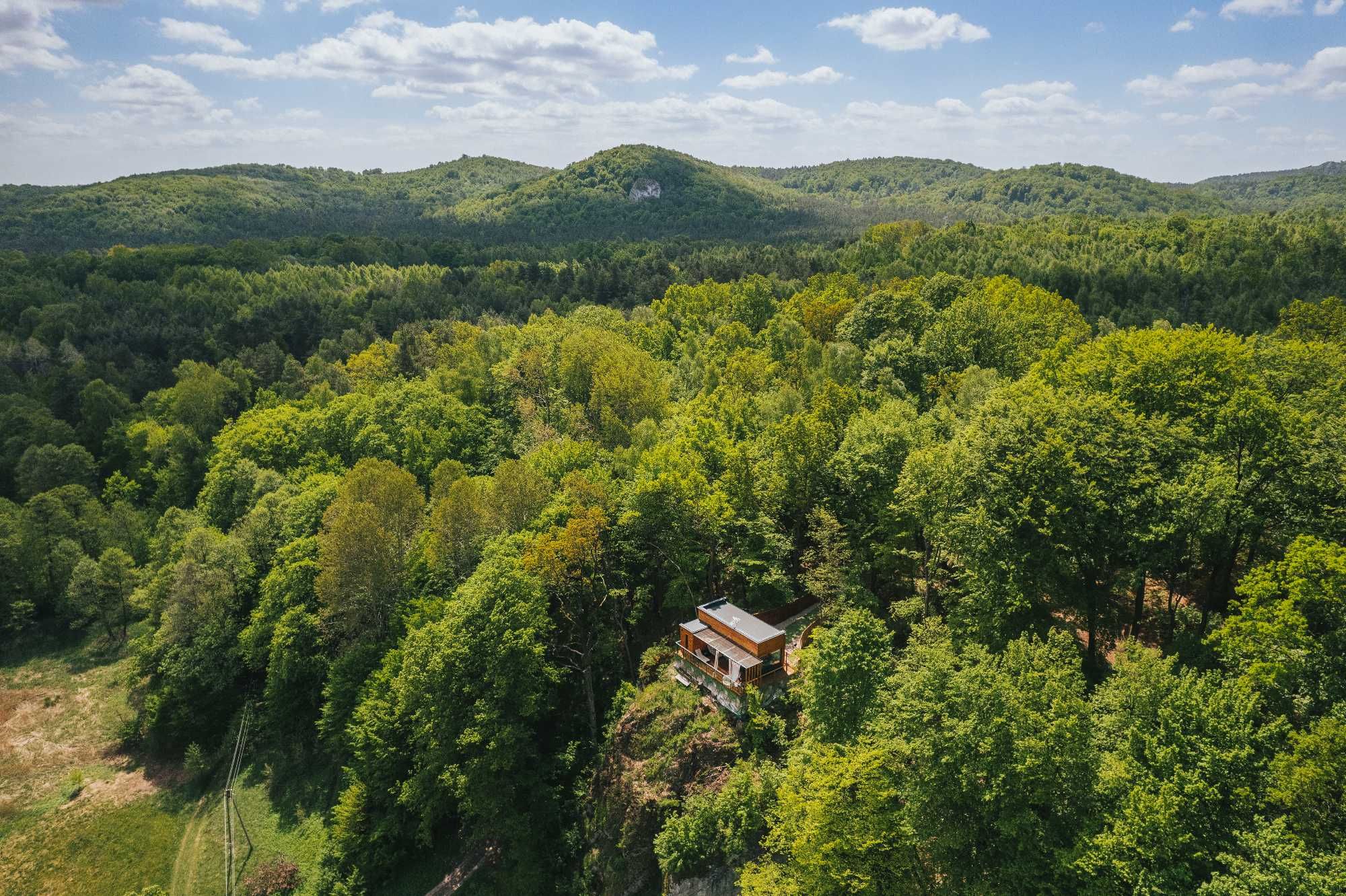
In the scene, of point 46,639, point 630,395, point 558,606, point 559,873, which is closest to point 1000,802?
point 559,873

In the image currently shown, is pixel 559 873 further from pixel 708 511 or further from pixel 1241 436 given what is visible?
pixel 1241 436

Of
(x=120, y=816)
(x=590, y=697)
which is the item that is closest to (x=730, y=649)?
(x=590, y=697)

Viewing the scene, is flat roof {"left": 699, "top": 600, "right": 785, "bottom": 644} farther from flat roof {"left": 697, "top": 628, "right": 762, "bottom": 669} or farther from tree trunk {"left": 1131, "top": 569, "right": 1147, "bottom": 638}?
tree trunk {"left": 1131, "top": 569, "right": 1147, "bottom": 638}

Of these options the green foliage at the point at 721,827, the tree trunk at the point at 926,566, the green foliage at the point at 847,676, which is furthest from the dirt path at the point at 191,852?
the tree trunk at the point at 926,566

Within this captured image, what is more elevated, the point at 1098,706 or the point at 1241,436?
the point at 1241,436

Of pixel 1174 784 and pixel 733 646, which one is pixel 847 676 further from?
pixel 1174 784
